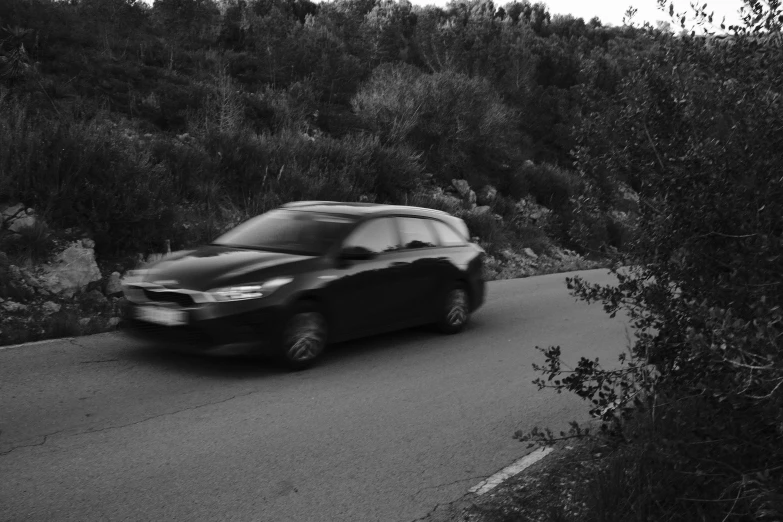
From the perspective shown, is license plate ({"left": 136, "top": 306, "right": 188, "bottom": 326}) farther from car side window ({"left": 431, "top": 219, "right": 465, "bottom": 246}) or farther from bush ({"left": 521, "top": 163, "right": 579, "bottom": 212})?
bush ({"left": 521, "top": 163, "right": 579, "bottom": 212})

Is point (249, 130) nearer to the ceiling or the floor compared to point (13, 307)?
nearer to the ceiling

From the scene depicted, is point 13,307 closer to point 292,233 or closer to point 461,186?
point 292,233

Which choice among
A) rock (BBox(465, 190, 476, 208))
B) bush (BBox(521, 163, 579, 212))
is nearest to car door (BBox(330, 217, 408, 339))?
rock (BBox(465, 190, 476, 208))

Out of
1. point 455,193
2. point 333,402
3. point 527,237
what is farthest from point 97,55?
point 333,402

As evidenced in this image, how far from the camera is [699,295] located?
4.22 m

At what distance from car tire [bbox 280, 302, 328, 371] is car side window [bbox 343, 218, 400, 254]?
35.8 inches

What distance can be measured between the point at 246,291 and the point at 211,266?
0.57 m

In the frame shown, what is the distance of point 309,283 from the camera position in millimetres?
7723

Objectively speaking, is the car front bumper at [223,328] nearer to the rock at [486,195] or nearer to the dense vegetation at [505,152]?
the dense vegetation at [505,152]

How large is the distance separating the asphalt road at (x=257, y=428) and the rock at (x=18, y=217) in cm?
319

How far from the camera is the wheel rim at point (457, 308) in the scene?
9828mm

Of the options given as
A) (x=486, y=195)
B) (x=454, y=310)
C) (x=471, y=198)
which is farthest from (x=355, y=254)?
(x=486, y=195)

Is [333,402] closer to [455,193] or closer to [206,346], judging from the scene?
[206,346]

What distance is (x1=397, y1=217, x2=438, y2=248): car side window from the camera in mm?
9289
